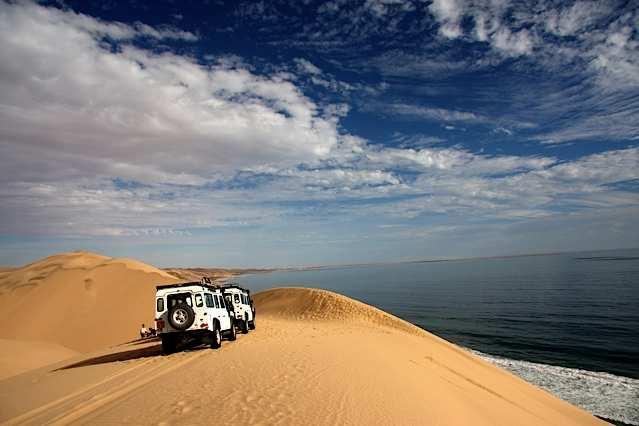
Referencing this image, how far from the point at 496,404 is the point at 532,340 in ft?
94.1

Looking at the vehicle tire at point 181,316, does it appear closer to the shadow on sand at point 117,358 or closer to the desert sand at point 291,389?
the desert sand at point 291,389

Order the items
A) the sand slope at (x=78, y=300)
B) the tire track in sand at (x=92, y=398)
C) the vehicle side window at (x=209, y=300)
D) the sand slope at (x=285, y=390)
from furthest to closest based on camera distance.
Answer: the sand slope at (x=78, y=300), the vehicle side window at (x=209, y=300), the tire track in sand at (x=92, y=398), the sand slope at (x=285, y=390)

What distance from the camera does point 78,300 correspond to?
34312 millimetres

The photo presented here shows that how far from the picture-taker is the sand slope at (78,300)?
102ft

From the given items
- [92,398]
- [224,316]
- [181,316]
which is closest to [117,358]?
[181,316]

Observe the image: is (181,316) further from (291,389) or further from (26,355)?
(26,355)

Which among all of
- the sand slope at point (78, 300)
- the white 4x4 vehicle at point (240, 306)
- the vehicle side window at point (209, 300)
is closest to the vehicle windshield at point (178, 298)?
the vehicle side window at point (209, 300)

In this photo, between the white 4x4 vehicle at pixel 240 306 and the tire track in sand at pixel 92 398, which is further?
the white 4x4 vehicle at pixel 240 306

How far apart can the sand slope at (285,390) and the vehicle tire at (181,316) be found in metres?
1.34

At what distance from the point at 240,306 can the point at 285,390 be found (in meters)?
14.8

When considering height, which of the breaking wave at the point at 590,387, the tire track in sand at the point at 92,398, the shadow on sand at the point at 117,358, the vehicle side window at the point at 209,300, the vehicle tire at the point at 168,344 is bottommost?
the breaking wave at the point at 590,387

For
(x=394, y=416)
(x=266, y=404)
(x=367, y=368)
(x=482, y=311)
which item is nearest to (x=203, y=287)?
(x=367, y=368)

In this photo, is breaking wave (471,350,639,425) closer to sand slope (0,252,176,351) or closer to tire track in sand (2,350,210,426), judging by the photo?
tire track in sand (2,350,210,426)

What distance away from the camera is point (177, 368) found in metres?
13.6
